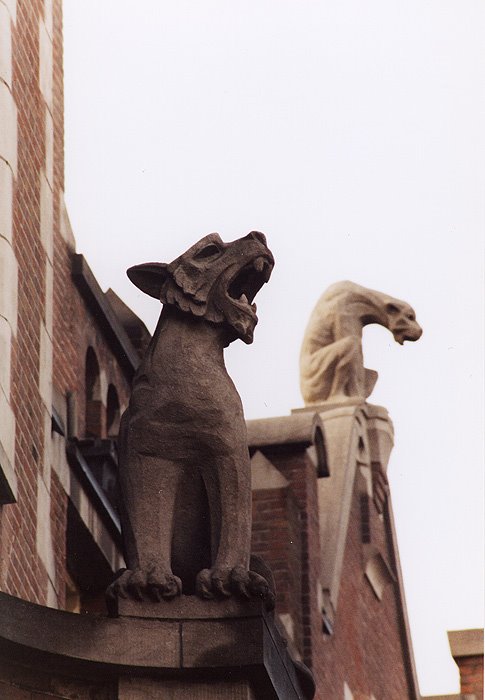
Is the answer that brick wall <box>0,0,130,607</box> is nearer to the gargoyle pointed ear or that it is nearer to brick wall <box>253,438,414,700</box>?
the gargoyle pointed ear

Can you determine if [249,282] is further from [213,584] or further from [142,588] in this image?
[142,588]

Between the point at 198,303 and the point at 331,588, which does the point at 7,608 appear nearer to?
the point at 198,303

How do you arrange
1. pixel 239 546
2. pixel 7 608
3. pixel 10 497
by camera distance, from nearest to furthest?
pixel 7 608 < pixel 239 546 < pixel 10 497

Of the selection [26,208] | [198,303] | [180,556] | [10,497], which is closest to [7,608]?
[180,556]

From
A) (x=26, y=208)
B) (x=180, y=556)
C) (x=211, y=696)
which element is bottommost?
(x=211, y=696)

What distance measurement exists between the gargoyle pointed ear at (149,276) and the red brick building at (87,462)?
198cm

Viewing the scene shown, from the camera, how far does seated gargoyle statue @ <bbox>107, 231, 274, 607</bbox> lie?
1068 centimetres

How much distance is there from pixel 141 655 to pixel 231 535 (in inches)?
36.8

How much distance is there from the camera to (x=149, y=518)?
10.7 m

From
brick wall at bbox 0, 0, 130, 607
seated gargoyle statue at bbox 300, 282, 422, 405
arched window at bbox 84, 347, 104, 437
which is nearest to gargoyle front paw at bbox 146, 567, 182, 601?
brick wall at bbox 0, 0, 130, 607

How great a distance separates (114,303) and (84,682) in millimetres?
12115

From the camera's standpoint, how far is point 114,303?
2202cm

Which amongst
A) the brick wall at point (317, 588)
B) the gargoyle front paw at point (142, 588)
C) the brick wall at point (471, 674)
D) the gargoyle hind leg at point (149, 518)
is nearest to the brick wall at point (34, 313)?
the gargoyle hind leg at point (149, 518)

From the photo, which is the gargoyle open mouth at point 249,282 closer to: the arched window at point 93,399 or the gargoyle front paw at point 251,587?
the gargoyle front paw at point 251,587
